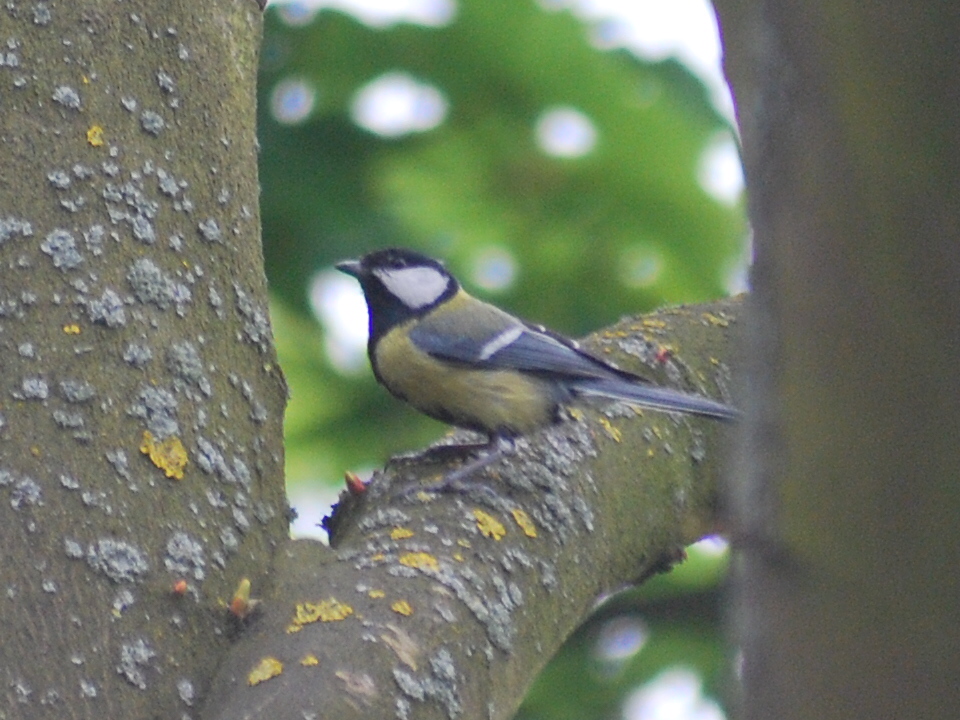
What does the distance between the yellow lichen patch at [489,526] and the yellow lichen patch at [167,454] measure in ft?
1.61

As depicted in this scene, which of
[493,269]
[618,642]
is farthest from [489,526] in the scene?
[618,642]

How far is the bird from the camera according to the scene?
2941 millimetres

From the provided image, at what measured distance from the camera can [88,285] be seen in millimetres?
1797

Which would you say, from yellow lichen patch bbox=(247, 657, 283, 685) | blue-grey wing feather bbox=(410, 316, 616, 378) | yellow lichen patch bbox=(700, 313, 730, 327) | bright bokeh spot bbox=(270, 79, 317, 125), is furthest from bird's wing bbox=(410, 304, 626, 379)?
yellow lichen patch bbox=(247, 657, 283, 685)

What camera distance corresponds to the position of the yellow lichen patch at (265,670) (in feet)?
5.05

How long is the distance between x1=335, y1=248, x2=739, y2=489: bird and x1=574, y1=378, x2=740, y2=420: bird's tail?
0.03 m

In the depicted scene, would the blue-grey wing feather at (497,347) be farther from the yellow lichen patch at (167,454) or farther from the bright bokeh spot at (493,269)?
the yellow lichen patch at (167,454)

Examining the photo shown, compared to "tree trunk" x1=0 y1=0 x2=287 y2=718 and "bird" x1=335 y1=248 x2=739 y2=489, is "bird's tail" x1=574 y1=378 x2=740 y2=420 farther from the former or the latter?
"tree trunk" x1=0 y1=0 x2=287 y2=718

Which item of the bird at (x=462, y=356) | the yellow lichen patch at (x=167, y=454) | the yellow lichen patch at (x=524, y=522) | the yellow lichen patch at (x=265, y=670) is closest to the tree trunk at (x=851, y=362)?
the yellow lichen patch at (x=265, y=670)

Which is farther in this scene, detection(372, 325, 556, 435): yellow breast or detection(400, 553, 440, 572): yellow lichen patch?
detection(372, 325, 556, 435): yellow breast

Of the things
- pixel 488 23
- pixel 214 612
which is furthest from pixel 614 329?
pixel 214 612

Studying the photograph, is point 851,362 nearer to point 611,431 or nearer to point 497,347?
Answer: point 611,431

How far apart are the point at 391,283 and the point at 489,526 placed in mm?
1460

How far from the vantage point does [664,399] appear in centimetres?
254
